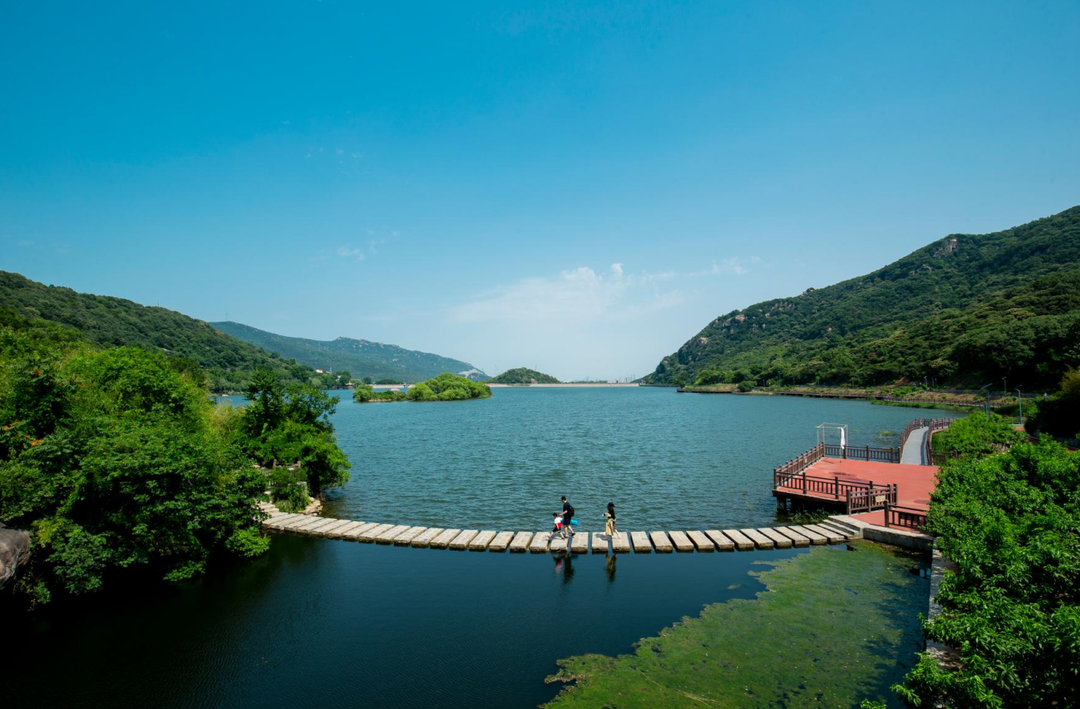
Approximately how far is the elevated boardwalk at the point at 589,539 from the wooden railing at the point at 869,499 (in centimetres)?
324

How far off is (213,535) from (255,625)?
19.5 feet

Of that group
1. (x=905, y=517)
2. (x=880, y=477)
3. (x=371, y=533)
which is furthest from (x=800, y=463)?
(x=371, y=533)

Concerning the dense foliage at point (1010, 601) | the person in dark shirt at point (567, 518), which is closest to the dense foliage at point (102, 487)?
the person in dark shirt at point (567, 518)

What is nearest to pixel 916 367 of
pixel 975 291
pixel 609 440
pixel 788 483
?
pixel 975 291

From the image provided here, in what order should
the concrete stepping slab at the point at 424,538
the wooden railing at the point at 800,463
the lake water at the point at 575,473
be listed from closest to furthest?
Answer: the concrete stepping slab at the point at 424,538 < the lake water at the point at 575,473 < the wooden railing at the point at 800,463

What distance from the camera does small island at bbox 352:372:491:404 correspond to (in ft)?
509

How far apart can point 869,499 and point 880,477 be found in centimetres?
636

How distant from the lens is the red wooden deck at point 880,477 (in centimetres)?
2167

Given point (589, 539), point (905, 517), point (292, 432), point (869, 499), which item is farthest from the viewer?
point (292, 432)

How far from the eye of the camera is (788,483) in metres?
25.9

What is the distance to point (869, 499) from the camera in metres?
22.1

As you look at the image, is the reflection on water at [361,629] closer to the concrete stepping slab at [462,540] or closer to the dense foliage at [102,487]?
the concrete stepping slab at [462,540]

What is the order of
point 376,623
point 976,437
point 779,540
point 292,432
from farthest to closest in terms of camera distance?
point 976,437 → point 292,432 → point 779,540 → point 376,623

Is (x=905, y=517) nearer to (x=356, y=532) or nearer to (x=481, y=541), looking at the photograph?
(x=481, y=541)
